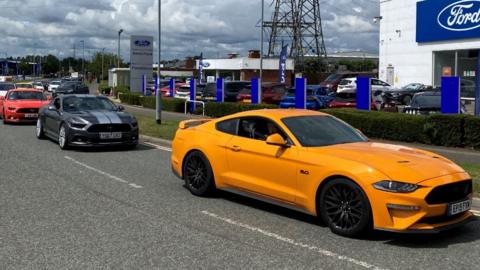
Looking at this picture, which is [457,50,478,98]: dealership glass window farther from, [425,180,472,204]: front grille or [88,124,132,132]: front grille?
[425,180,472,204]: front grille

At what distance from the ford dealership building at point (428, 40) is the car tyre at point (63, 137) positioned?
1027 inches

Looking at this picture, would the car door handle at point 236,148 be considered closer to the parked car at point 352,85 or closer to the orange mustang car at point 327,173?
the orange mustang car at point 327,173

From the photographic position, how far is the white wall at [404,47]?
39.9m

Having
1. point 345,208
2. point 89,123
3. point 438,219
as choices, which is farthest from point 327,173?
point 89,123

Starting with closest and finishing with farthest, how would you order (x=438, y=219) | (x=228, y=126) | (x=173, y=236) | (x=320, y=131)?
1. (x=438, y=219)
2. (x=173, y=236)
3. (x=320, y=131)
4. (x=228, y=126)

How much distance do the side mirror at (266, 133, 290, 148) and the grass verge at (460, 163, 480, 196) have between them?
315 centimetres

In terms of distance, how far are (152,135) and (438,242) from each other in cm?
1205

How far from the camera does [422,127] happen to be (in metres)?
14.9

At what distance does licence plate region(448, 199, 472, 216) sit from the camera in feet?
19.2

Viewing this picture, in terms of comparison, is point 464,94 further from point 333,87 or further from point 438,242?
point 438,242

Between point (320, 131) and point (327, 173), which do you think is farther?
point (320, 131)

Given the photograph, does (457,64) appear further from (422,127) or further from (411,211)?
(411,211)

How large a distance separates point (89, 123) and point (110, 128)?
1.66 feet

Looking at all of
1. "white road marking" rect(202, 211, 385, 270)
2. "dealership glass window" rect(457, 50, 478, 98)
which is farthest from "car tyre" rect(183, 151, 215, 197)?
"dealership glass window" rect(457, 50, 478, 98)
